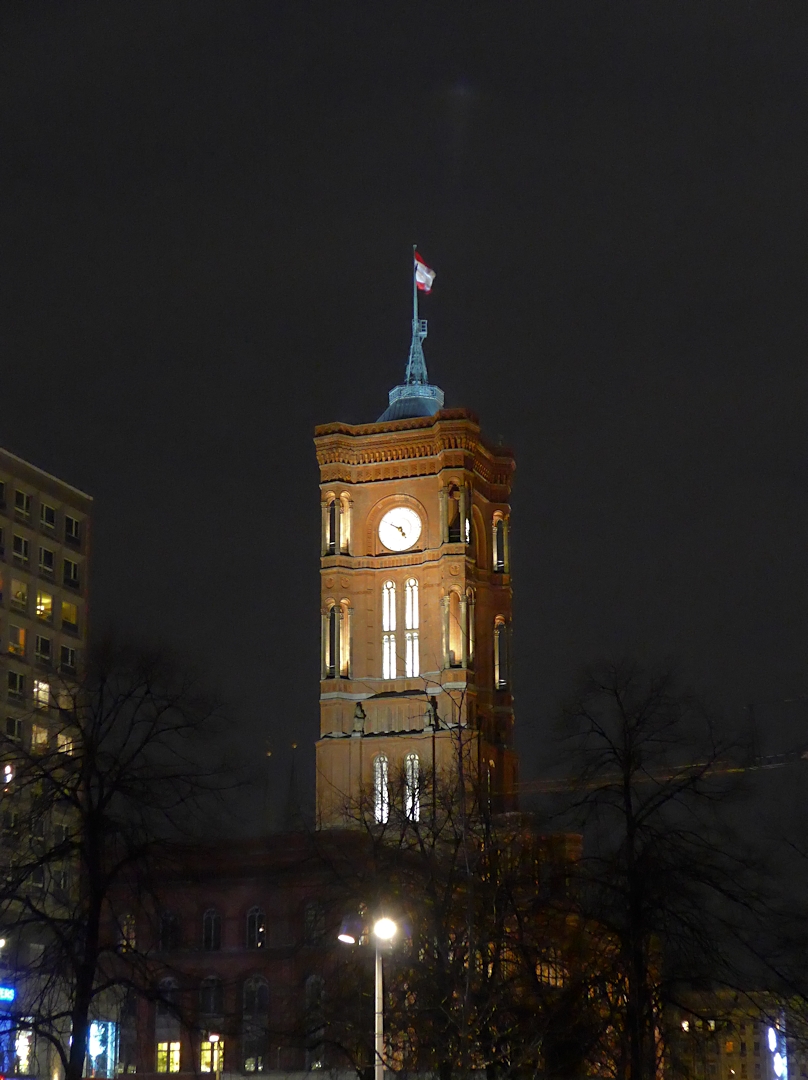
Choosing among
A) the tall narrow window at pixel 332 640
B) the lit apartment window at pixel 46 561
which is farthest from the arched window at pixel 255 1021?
the lit apartment window at pixel 46 561

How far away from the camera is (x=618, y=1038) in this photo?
177ft

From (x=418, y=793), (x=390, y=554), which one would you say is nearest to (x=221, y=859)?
(x=418, y=793)

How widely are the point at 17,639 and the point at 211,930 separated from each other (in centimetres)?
3594

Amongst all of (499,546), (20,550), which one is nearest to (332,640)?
(499,546)

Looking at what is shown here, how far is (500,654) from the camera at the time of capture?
468ft

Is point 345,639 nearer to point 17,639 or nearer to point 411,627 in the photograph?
point 411,627

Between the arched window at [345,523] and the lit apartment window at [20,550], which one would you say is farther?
the arched window at [345,523]

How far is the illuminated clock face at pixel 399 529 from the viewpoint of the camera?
14012cm

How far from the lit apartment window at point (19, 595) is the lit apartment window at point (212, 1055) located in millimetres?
45314

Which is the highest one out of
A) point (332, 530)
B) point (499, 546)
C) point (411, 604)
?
point (499, 546)

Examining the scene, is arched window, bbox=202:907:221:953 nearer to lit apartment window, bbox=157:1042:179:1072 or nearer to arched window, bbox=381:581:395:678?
lit apartment window, bbox=157:1042:179:1072

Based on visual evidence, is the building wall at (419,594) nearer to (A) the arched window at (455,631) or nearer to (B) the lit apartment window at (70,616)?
(A) the arched window at (455,631)

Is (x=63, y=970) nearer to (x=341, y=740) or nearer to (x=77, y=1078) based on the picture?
(x=77, y=1078)

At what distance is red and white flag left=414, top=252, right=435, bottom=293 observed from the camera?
147 meters
